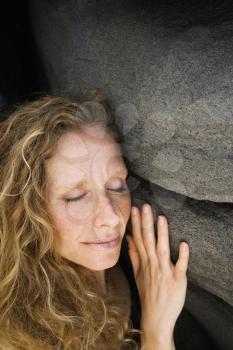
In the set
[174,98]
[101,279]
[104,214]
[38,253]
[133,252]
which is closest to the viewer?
[174,98]

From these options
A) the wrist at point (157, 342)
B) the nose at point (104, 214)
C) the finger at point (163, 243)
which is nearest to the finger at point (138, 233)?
the finger at point (163, 243)

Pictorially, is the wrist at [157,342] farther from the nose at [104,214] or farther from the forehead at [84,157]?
the forehead at [84,157]

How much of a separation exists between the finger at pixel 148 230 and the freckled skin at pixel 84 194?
142mm

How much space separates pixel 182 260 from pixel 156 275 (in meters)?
0.21

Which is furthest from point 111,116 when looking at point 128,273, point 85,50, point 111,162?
point 128,273

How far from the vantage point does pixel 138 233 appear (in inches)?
79.7

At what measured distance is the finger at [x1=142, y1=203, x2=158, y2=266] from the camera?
1942 millimetres

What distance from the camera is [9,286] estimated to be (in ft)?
6.09

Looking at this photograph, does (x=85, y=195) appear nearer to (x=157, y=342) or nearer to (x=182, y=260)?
(x=182, y=260)

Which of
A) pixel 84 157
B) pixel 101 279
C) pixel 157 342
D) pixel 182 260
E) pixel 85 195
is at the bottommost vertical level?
pixel 157 342

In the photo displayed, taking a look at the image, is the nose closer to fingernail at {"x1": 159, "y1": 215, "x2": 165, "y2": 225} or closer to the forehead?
the forehead

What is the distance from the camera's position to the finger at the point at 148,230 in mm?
1942

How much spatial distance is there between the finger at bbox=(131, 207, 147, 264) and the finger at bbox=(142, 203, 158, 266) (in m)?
0.03

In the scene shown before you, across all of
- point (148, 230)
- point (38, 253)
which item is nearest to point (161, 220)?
point (148, 230)
